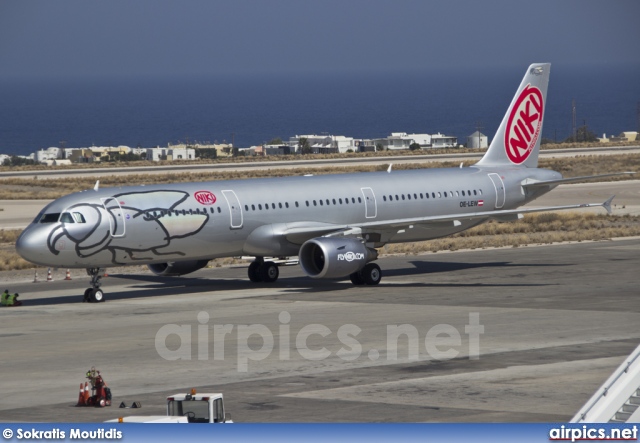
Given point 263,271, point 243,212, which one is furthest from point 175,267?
point 243,212

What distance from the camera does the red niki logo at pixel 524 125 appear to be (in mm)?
56938

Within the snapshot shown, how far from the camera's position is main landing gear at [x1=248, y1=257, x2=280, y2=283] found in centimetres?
5000

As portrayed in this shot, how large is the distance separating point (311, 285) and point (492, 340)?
1551 centimetres

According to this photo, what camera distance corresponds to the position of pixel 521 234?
68.4 meters

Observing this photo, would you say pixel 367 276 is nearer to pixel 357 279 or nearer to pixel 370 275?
pixel 370 275

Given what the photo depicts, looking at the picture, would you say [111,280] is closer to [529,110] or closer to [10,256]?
[10,256]

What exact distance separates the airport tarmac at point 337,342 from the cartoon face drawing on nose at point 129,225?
2069 mm

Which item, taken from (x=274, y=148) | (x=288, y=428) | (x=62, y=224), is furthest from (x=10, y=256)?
(x=274, y=148)

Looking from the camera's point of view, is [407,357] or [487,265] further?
[487,265]

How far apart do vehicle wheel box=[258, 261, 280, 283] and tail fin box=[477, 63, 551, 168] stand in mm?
12234

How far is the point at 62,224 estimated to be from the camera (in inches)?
1705

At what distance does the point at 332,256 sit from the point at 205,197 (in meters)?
5.38

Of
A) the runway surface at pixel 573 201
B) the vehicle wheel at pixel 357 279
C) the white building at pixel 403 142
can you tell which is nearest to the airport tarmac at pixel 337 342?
the vehicle wheel at pixel 357 279

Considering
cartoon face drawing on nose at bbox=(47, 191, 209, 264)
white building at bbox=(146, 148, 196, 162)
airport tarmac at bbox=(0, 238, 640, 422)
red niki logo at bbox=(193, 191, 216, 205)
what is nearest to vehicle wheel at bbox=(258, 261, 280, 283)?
airport tarmac at bbox=(0, 238, 640, 422)
